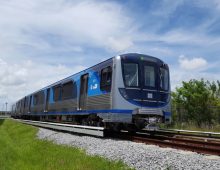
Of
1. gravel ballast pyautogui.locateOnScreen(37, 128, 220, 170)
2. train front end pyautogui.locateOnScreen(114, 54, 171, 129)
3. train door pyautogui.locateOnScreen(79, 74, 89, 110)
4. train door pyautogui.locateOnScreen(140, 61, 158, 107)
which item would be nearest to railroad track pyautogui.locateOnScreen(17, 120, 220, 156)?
train front end pyautogui.locateOnScreen(114, 54, 171, 129)

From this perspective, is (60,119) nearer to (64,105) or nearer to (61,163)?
(64,105)

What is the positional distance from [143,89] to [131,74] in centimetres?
78

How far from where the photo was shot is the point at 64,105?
21.9 meters

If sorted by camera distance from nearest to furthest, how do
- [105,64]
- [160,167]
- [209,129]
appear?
[160,167] < [105,64] < [209,129]

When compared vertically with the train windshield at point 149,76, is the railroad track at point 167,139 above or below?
below

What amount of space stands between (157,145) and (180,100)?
750 inches

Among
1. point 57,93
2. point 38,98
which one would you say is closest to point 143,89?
point 57,93

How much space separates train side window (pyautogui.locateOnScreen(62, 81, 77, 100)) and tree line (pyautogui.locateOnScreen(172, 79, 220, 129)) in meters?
8.18

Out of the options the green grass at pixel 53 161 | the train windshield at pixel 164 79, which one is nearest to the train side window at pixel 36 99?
the train windshield at pixel 164 79

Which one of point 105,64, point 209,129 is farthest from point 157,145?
point 209,129

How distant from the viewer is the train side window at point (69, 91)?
65.1 ft

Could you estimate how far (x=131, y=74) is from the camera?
14.5 m

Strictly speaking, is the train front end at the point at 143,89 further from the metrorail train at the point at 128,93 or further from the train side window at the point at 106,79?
the train side window at the point at 106,79

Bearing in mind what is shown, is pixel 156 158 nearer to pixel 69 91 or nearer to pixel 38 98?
pixel 69 91
